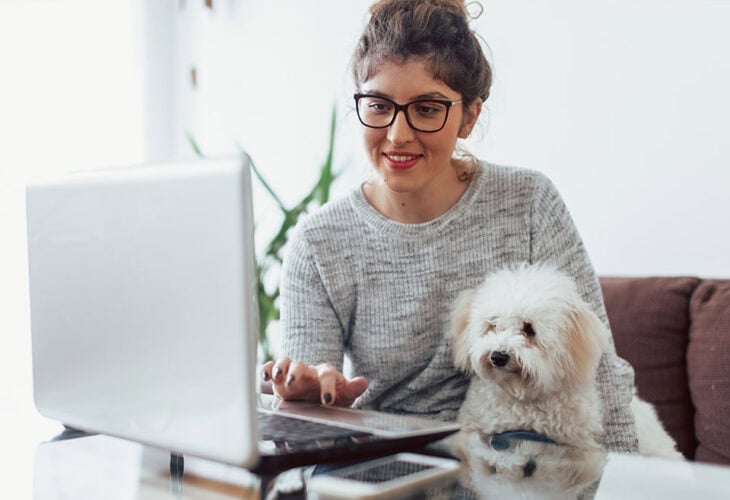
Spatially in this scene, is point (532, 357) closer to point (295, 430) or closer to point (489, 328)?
point (489, 328)

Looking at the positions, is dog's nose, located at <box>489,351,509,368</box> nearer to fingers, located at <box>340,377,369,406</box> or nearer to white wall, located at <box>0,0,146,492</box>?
fingers, located at <box>340,377,369,406</box>

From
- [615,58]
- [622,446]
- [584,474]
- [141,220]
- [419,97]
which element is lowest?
[622,446]

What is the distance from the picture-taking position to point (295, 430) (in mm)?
842

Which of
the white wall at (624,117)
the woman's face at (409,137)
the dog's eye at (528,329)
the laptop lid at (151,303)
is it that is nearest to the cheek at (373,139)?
the woman's face at (409,137)

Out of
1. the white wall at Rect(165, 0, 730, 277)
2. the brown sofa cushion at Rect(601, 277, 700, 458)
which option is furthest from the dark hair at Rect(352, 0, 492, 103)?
the brown sofa cushion at Rect(601, 277, 700, 458)

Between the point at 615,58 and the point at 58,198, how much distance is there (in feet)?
5.75

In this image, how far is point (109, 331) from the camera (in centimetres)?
78

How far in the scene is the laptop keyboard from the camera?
0.80 meters

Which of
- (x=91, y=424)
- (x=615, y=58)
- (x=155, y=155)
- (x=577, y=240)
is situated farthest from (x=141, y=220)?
(x=155, y=155)

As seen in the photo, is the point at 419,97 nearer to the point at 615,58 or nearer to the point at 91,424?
the point at 91,424

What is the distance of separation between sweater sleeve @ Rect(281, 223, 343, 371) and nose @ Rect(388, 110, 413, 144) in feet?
0.91

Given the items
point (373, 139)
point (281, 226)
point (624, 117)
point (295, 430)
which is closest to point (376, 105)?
point (373, 139)

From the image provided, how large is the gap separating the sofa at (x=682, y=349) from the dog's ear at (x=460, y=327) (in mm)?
521

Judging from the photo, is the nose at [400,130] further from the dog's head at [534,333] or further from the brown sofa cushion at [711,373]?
the brown sofa cushion at [711,373]
